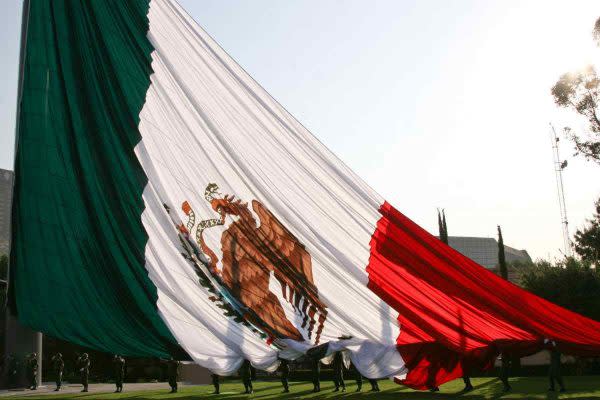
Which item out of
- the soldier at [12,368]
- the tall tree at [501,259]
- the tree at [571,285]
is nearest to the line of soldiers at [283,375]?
the soldier at [12,368]

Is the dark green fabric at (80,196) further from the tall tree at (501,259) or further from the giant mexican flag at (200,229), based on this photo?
the tall tree at (501,259)

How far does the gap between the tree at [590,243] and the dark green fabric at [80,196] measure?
3649 cm

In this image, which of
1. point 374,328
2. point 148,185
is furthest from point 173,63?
point 374,328

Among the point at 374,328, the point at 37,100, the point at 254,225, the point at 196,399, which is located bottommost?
the point at 196,399

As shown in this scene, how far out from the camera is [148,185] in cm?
1173

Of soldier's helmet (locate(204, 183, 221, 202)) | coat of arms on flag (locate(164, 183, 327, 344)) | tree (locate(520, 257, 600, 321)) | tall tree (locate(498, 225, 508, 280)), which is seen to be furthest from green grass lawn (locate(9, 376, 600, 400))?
tall tree (locate(498, 225, 508, 280))

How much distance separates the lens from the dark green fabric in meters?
11.4

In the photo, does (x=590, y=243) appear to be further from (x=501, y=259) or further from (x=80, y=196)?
(x=80, y=196)

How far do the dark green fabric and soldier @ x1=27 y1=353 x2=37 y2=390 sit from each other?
53.3 ft

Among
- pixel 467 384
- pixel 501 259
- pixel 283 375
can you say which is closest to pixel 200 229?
pixel 467 384

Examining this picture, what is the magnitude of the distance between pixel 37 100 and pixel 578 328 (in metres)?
10.6

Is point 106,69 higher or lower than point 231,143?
higher

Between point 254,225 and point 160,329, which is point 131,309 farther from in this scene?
point 254,225

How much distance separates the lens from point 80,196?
1166 centimetres
